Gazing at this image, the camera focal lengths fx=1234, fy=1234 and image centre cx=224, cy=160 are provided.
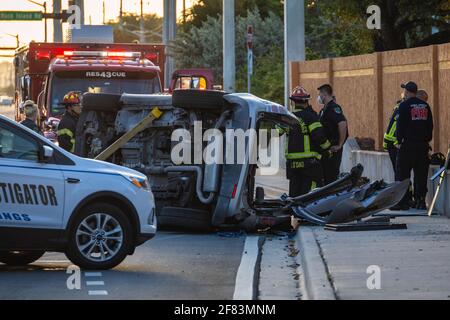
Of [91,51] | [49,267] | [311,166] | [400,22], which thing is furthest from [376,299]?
[400,22]

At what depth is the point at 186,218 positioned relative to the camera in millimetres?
15984

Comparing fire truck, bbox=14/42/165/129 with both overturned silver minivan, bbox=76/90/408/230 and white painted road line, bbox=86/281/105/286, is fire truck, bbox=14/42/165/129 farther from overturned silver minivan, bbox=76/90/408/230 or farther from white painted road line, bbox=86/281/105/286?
white painted road line, bbox=86/281/105/286

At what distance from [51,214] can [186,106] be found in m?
4.24

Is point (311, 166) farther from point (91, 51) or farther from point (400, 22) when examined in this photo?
point (400, 22)

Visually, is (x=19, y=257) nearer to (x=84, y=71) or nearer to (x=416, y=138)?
(x=416, y=138)

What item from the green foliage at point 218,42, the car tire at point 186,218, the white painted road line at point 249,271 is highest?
the green foliage at point 218,42

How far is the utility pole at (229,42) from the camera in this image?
39656 millimetres

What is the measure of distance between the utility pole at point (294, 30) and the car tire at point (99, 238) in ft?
63.9

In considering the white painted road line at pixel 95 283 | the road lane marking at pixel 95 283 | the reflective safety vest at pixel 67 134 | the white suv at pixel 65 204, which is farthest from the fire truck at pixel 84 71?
the white painted road line at pixel 95 283

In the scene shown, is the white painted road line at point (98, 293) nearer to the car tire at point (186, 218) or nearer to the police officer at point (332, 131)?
the car tire at point (186, 218)

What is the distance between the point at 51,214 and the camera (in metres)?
12.1

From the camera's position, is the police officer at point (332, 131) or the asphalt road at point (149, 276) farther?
the police officer at point (332, 131)
